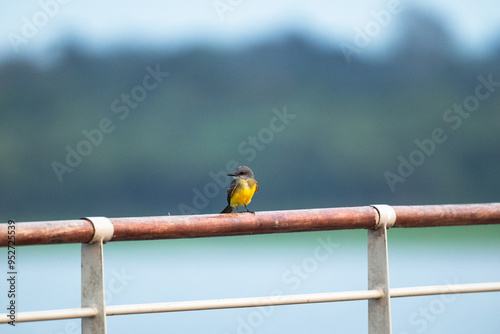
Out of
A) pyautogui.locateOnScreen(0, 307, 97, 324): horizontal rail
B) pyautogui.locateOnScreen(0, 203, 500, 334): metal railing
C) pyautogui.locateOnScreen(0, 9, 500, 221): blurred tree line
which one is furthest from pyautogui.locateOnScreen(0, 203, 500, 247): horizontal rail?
pyautogui.locateOnScreen(0, 9, 500, 221): blurred tree line

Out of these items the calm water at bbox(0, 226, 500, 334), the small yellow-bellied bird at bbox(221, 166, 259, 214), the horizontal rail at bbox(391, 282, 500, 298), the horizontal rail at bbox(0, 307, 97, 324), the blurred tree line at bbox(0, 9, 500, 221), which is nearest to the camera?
the horizontal rail at bbox(0, 307, 97, 324)

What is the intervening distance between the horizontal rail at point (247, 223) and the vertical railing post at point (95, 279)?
0.03 m

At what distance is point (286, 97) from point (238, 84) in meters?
4.08

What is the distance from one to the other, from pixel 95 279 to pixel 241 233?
60cm

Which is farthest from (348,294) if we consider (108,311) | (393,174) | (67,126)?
(393,174)

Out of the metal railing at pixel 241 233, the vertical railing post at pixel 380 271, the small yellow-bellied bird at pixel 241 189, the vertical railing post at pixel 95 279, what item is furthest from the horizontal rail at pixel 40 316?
the small yellow-bellied bird at pixel 241 189

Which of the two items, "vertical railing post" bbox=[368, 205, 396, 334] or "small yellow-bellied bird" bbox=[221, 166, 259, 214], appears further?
"small yellow-bellied bird" bbox=[221, 166, 259, 214]

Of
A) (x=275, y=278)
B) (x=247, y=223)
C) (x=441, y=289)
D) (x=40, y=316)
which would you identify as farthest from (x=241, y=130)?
(x=40, y=316)

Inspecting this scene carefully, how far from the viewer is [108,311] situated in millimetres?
2545

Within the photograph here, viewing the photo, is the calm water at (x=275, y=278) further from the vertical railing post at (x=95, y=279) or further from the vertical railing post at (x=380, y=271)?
the vertical railing post at (x=95, y=279)

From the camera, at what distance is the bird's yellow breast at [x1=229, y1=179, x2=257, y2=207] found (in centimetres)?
482

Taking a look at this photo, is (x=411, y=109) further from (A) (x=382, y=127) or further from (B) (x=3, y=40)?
(B) (x=3, y=40)

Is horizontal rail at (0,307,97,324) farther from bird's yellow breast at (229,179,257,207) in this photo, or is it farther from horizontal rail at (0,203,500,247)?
bird's yellow breast at (229,179,257,207)

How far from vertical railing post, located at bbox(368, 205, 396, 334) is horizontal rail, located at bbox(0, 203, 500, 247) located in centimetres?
3
